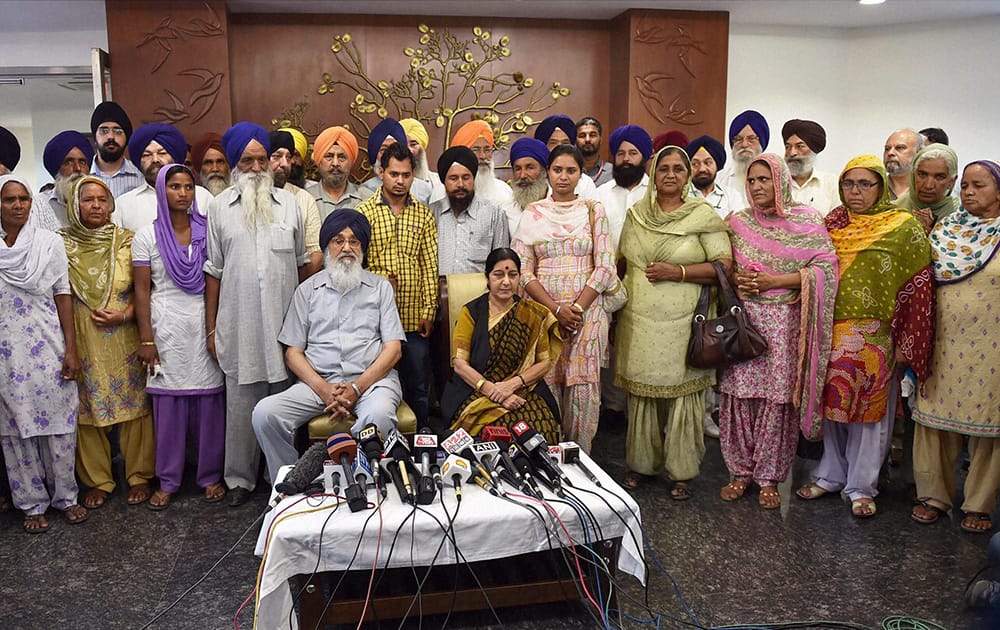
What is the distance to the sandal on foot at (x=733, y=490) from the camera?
377cm

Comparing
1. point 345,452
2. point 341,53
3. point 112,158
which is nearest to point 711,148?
point 341,53

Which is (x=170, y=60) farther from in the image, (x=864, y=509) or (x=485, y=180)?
(x=864, y=509)

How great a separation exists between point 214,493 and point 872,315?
329 cm

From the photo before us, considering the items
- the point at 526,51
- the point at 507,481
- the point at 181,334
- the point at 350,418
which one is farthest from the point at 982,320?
the point at 526,51

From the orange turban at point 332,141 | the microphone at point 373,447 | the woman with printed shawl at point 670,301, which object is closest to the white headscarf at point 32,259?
the orange turban at point 332,141

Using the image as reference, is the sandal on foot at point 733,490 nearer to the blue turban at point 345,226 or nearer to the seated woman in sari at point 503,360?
the seated woman in sari at point 503,360

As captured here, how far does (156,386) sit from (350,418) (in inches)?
42.6

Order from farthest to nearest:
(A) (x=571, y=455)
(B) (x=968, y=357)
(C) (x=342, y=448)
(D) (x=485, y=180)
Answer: (D) (x=485, y=180)
(B) (x=968, y=357)
(A) (x=571, y=455)
(C) (x=342, y=448)

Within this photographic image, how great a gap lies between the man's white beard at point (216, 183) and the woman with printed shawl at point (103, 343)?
78 centimetres

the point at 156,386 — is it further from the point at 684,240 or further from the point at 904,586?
the point at 904,586

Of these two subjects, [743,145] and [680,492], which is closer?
[680,492]

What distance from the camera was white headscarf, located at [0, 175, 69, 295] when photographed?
3.41m

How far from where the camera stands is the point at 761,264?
3.63 metres

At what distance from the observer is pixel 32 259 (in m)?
3.44
